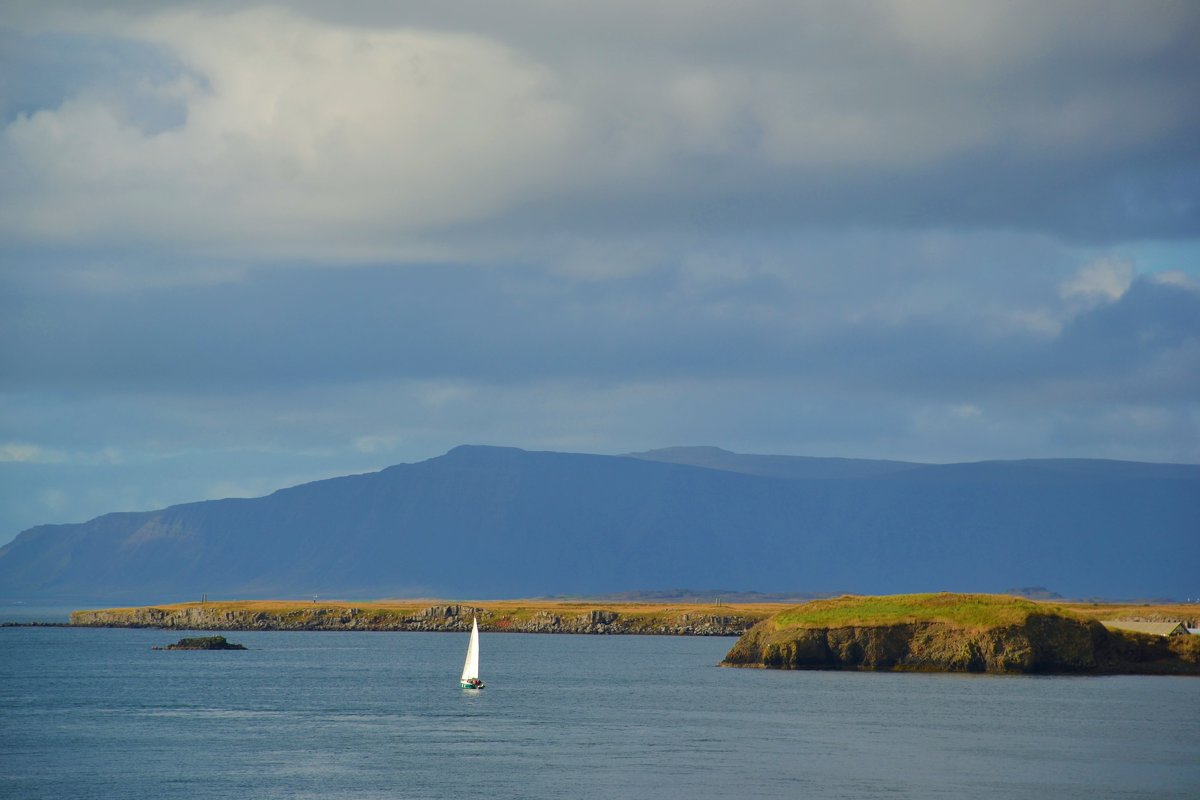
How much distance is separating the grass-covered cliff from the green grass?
0.08m

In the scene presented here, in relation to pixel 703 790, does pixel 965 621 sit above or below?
above

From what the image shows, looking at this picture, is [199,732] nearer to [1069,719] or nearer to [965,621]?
[1069,719]

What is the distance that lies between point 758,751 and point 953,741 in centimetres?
1119

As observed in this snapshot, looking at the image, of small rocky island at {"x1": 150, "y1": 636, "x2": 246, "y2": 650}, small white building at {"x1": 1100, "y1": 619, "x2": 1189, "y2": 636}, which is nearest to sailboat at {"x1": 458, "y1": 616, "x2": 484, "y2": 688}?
small white building at {"x1": 1100, "y1": 619, "x2": 1189, "y2": 636}

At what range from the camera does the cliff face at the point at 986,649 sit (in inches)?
4715

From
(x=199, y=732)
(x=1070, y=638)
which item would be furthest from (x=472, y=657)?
(x=1070, y=638)

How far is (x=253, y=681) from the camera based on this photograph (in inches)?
4737

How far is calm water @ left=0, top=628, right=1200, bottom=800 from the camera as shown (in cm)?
6588

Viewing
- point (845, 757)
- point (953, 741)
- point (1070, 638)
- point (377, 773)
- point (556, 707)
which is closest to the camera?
point (377, 773)

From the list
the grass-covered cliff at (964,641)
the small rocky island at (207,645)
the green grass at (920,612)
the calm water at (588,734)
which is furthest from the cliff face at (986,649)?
the small rocky island at (207,645)

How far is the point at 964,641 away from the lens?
121 m

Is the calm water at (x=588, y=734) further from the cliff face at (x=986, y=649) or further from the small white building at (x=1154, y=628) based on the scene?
the small white building at (x=1154, y=628)

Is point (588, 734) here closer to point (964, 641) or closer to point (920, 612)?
point (964, 641)

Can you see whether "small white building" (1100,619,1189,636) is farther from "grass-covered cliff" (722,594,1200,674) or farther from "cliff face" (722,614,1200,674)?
"cliff face" (722,614,1200,674)
